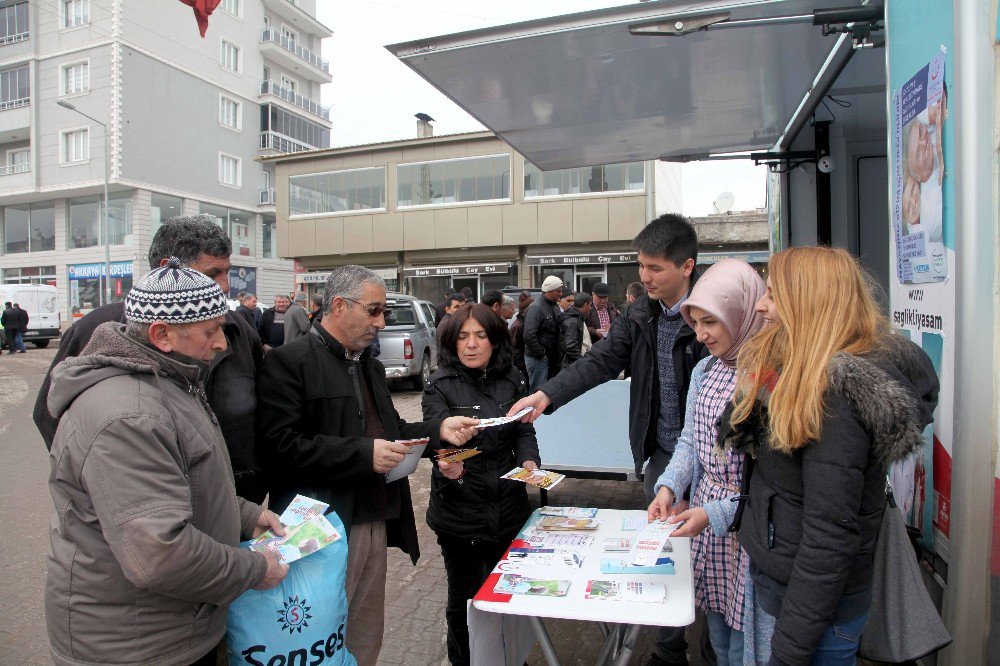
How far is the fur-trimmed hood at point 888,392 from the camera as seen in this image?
155 cm

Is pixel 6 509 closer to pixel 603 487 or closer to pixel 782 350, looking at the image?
pixel 603 487

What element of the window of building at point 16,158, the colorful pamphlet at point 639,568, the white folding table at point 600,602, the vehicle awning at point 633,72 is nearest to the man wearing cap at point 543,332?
the vehicle awning at point 633,72

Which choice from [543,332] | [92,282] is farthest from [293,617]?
[92,282]

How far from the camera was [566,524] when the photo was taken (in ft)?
8.42

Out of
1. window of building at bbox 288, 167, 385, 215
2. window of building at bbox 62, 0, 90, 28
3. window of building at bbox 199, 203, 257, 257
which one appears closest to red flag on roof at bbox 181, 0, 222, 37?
window of building at bbox 288, 167, 385, 215

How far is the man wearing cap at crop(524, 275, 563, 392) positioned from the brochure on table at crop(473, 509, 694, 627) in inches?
237

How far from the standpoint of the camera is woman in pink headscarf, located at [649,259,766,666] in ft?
7.34

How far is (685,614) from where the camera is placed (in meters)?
1.81

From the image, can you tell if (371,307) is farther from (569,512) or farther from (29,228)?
(29,228)

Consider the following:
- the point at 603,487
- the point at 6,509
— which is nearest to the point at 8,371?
the point at 6,509

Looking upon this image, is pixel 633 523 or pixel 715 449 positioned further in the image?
pixel 633 523

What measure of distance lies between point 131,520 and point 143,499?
2.1 inches

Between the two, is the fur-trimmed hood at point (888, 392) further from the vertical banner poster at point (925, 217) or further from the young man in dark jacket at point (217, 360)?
the young man in dark jacket at point (217, 360)

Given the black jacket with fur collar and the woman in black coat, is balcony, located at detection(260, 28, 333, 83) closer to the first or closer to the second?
the woman in black coat
